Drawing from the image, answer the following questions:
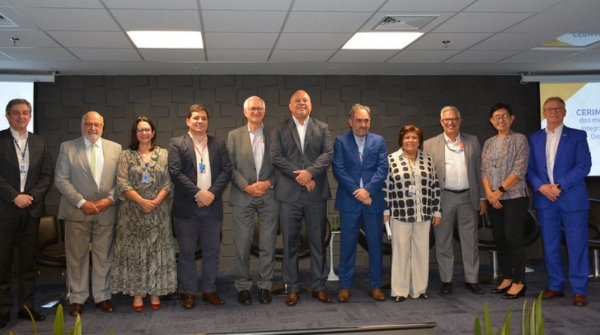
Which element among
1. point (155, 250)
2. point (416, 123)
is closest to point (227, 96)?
point (416, 123)

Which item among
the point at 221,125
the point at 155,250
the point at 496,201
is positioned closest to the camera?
the point at 155,250

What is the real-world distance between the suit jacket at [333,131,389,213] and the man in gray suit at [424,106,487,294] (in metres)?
0.69

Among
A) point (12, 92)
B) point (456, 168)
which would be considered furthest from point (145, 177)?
point (12, 92)

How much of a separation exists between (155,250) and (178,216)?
36 cm

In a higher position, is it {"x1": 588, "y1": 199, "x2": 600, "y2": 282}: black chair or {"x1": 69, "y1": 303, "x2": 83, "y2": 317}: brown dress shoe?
{"x1": 588, "y1": 199, "x2": 600, "y2": 282}: black chair

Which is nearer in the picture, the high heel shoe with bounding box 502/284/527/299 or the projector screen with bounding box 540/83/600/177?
the high heel shoe with bounding box 502/284/527/299

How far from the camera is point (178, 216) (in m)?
5.00

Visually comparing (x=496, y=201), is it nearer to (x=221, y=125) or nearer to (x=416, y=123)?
(x=416, y=123)

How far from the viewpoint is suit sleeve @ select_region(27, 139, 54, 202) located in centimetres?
456

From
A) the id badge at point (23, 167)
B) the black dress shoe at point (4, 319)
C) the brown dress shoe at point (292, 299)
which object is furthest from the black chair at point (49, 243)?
the brown dress shoe at point (292, 299)

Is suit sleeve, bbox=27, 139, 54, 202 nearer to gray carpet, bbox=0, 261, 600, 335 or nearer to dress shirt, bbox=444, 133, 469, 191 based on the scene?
gray carpet, bbox=0, 261, 600, 335

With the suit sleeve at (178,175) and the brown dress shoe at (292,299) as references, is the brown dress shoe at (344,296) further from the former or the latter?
the suit sleeve at (178,175)

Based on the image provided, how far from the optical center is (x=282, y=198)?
5023 millimetres

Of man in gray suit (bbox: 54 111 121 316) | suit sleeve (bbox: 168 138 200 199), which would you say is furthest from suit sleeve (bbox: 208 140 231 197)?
man in gray suit (bbox: 54 111 121 316)
